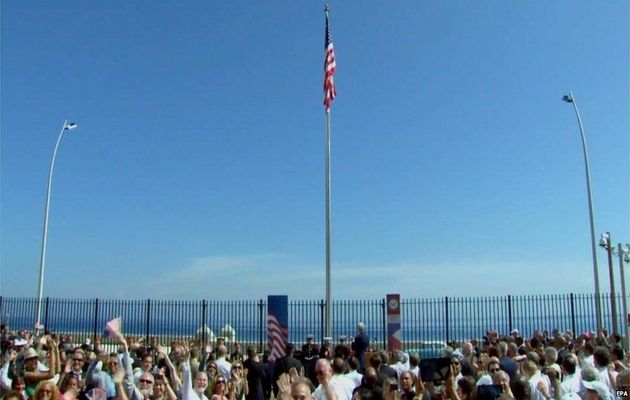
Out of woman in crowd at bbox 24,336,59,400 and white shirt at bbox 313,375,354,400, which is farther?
woman in crowd at bbox 24,336,59,400

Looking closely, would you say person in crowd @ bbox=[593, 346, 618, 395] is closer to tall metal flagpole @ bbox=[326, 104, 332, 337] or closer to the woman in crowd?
the woman in crowd

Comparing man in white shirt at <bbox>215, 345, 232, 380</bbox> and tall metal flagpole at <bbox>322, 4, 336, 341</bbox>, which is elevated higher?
tall metal flagpole at <bbox>322, 4, 336, 341</bbox>

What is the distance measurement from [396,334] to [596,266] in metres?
7.05

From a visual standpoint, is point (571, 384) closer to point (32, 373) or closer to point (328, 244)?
point (32, 373)

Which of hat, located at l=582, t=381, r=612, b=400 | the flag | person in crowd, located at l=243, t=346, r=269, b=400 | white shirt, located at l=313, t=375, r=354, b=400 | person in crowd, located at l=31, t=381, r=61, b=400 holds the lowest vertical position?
person in crowd, located at l=243, t=346, r=269, b=400

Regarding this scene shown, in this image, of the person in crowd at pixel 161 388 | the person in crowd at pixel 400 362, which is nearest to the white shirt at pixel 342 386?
the person in crowd at pixel 161 388

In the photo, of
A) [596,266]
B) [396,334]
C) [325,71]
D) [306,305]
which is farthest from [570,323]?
[325,71]

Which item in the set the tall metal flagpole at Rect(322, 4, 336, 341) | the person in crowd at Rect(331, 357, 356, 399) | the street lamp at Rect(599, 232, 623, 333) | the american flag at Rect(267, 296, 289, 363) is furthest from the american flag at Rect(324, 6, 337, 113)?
the person in crowd at Rect(331, 357, 356, 399)

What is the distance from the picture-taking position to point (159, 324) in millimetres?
21000

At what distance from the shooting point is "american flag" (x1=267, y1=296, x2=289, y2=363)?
50.9ft

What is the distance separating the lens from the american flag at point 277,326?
15523 mm

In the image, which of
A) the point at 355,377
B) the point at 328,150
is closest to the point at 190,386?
the point at 355,377

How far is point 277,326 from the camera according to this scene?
647 inches

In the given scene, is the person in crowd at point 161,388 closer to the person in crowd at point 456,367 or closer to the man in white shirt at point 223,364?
the man in white shirt at point 223,364
